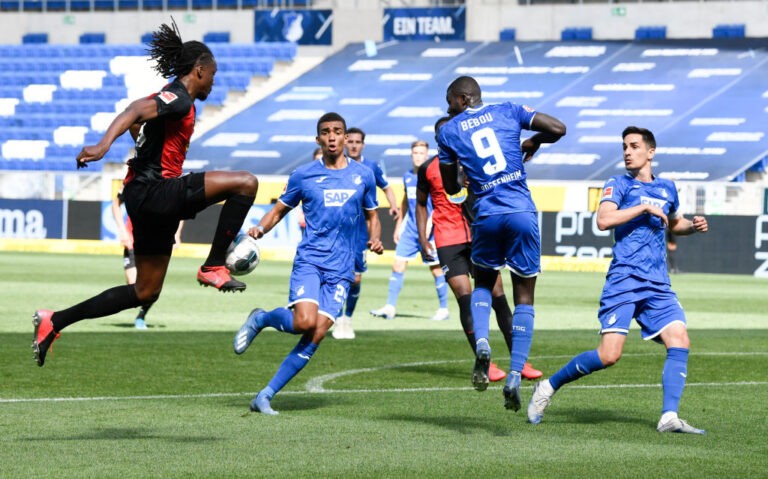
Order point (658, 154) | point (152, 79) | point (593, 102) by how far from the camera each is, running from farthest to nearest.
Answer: point (152, 79) → point (593, 102) → point (658, 154)

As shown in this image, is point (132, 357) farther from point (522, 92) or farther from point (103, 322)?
point (522, 92)

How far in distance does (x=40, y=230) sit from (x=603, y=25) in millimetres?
22917

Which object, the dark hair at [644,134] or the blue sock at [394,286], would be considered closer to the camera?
the dark hair at [644,134]

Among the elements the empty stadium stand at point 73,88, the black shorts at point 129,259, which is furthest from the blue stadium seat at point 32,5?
the black shorts at point 129,259

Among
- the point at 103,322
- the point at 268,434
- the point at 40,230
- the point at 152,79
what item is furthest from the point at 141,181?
the point at 152,79

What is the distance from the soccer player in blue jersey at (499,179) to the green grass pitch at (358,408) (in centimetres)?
75

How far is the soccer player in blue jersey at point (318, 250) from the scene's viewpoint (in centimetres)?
960

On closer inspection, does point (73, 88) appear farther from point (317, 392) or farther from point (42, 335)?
point (42, 335)

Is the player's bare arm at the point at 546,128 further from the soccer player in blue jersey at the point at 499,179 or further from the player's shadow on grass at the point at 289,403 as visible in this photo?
the player's shadow on grass at the point at 289,403

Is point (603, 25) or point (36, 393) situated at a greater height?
point (603, 25)

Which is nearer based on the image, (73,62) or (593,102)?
(593,102)

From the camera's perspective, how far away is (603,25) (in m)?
50.5

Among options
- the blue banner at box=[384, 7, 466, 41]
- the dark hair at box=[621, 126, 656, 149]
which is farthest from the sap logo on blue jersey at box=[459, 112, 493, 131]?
the blue banner at box=[384, 7, 466, 41]

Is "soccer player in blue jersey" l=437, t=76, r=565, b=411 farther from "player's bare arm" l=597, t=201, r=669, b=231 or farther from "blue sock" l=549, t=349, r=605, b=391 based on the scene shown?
"player's bare arm" l=597, t=201, r=669, b=231
